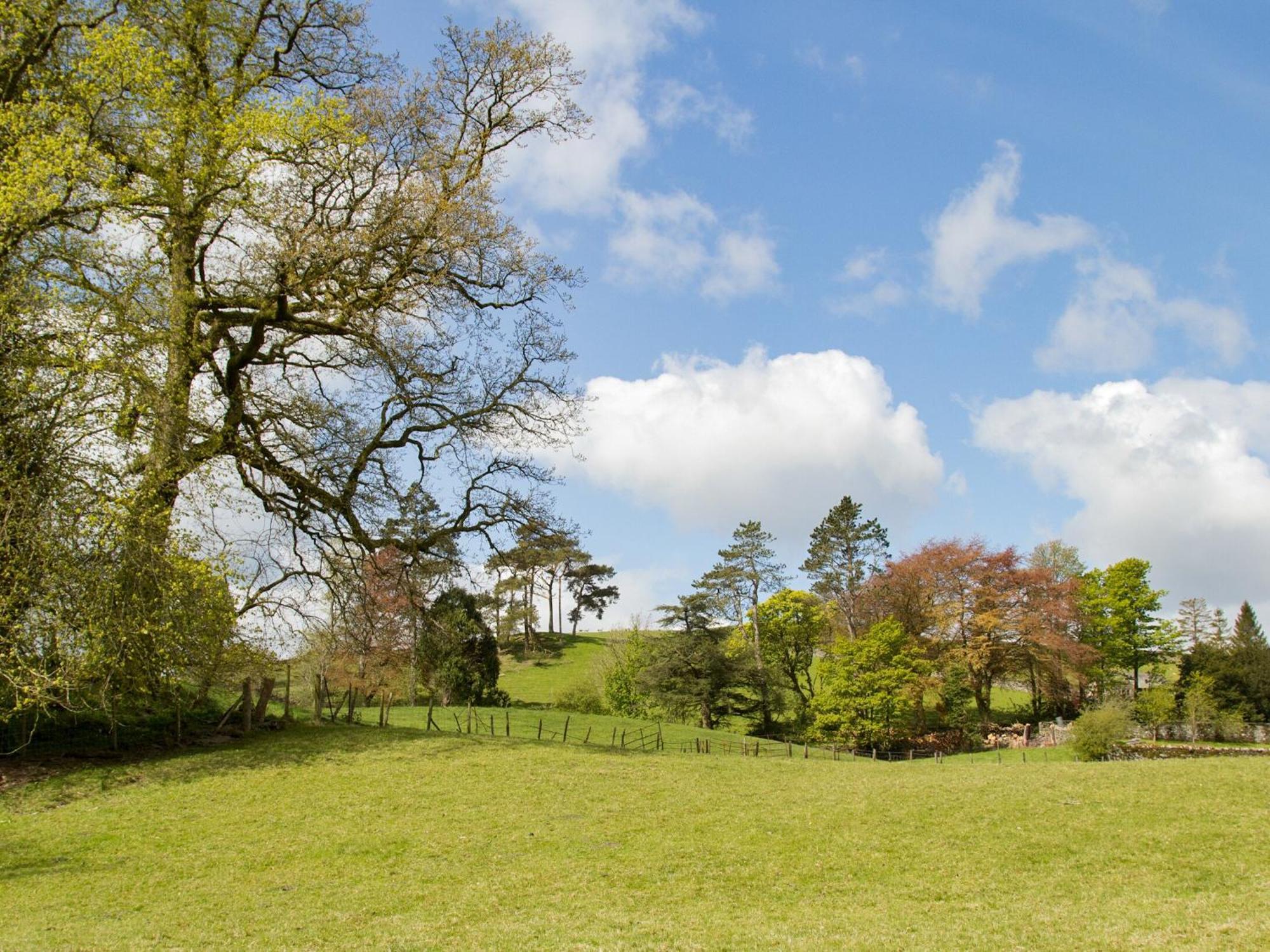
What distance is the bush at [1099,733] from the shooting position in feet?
112

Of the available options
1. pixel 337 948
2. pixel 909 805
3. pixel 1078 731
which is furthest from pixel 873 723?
pixel 337 948

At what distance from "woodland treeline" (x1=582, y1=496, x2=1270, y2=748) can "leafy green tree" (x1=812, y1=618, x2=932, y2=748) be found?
0.32 feet

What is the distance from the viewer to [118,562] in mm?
Result: 16484

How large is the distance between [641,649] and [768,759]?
26538 millimetres

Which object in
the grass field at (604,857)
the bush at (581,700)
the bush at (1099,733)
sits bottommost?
the bush at (581,700)

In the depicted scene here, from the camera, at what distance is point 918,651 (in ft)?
162

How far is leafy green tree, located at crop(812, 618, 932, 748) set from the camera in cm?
4550

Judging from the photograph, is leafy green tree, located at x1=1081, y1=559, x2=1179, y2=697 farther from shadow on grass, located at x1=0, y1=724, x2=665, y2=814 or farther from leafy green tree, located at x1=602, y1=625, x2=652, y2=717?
shadow on grass, located at x1=0, y1=724, x2=665, y2=814

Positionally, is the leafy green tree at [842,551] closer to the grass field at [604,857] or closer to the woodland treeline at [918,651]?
the woodland treeline at [918,651]

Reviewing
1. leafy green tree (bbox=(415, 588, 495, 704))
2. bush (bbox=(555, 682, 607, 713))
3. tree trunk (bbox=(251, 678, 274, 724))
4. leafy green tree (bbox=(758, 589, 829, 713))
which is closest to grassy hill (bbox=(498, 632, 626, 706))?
bush (bbox=(555, 682, 607, 713))

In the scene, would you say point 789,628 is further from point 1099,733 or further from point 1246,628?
point 1246,628

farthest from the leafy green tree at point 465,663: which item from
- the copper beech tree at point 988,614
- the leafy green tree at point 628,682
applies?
the copper beech tree at point 988,614

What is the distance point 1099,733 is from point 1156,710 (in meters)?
13.5

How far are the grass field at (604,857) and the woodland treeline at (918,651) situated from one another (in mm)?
26555
